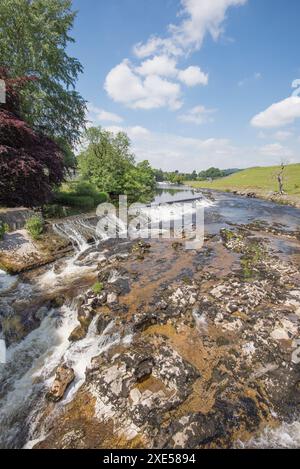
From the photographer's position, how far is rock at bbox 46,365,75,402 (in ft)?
14.6

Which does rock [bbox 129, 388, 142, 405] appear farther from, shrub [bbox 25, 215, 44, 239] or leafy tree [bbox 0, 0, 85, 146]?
leafy tree [bbox 0, 0, 85, 146]

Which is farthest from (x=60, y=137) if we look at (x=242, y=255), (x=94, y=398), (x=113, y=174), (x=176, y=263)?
(x=94, y=398)

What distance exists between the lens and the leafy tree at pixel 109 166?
2569 centimetres

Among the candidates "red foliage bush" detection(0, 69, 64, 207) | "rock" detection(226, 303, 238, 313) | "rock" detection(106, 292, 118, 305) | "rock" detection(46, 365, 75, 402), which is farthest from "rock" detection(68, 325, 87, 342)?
"red foliage bush" detection(0, 69, 64, 207)

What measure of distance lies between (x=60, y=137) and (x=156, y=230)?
994 centimetres

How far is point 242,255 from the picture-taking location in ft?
35.2

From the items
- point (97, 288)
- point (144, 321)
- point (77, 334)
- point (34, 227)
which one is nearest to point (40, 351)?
point (77, 334)

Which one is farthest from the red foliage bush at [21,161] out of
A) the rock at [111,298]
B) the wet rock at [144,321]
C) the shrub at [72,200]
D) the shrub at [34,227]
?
the wet rock at [144,321]

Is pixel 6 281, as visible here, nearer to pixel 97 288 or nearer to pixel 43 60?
pixel 97 288

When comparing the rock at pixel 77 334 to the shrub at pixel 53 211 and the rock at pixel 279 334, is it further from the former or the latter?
the shrub at pixel 53 211

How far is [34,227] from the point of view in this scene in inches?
436

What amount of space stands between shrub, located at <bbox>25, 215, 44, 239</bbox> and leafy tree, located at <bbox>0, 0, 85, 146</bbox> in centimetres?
685

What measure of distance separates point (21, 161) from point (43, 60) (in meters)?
10.3

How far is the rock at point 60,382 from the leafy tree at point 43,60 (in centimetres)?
1410
